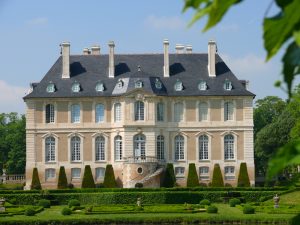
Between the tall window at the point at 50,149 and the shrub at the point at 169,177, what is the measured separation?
7101 mm

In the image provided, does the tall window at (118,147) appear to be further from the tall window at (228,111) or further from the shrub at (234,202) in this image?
the shrub at (234,202)

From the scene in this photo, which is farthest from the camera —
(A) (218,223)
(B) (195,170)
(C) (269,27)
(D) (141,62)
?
(D) (141,62)

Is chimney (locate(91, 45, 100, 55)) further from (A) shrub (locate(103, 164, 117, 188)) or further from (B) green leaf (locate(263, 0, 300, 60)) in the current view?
(B) green leaf (locate(263, 0, 300, 60))

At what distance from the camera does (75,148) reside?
4338 centimetres

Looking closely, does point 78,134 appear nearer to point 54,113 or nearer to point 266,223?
point 54,113

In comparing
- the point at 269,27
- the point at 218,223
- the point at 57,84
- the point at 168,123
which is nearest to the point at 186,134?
the point at 168,123

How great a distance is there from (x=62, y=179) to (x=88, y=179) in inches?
59.8

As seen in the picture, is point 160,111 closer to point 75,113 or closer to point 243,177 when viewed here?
point 75,113

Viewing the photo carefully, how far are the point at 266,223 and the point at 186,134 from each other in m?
18.3

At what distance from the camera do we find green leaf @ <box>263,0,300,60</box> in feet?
3.24

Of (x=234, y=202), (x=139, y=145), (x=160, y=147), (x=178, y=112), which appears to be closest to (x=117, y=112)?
(x=139, y=145)

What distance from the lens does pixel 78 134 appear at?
43.3 m

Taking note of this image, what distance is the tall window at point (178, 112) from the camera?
43.3 metres

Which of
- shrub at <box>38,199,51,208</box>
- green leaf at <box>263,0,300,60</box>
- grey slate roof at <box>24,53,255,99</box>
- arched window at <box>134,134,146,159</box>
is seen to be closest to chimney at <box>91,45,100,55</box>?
grey slate roof at <box>24,53,255,99</box>
